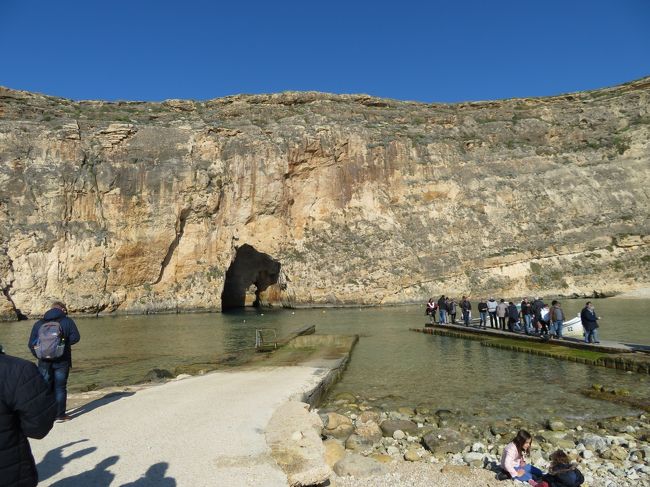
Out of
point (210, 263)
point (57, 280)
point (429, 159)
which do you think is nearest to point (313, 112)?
point (429, 159)

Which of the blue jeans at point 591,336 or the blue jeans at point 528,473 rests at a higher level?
the blue jeans at point 591,336

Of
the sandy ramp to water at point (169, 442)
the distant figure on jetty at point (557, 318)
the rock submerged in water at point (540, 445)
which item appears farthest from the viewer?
the distant figure on jetty at point (557, 318)

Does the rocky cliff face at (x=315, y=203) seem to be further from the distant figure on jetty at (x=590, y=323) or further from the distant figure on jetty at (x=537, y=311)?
the distant figure on jetty at (x=590, y=323)

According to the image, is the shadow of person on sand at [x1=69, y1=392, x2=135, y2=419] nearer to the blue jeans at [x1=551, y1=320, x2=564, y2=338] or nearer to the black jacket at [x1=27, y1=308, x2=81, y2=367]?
the black jacket at [x1=27, y1=308, x2=81, y2=367]

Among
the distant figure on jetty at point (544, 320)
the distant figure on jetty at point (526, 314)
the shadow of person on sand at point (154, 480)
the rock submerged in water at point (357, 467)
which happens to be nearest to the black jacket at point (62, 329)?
the shadow of person on sand at point (154, 480)

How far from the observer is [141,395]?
10.2m

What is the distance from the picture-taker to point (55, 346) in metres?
7.83

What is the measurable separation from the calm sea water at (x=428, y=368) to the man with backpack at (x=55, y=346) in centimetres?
581

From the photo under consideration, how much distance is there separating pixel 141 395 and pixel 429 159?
5112 cm

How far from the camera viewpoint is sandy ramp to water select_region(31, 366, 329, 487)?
5566 mm

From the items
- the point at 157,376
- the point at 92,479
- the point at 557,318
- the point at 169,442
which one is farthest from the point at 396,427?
the point at 557,318

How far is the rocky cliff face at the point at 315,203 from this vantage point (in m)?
49.7

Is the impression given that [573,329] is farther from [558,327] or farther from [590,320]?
[590,320]

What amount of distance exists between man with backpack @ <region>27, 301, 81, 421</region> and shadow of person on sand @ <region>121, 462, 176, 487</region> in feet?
9.86
